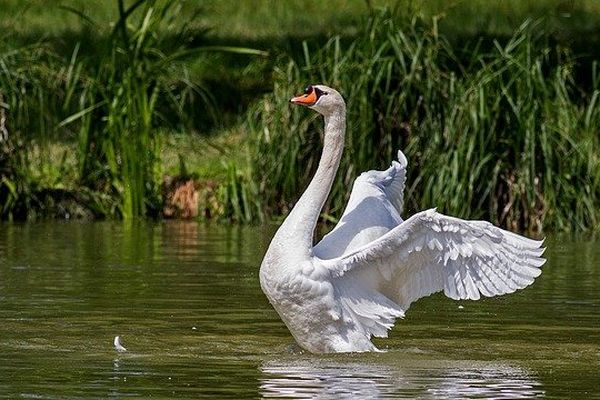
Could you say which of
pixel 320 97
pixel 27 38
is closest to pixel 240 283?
pixel 320 97

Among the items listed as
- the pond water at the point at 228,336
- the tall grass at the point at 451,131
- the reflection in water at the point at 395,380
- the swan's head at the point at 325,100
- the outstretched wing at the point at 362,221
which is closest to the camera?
the reflection in water at the point at 395,380

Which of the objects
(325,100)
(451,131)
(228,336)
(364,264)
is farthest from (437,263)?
(451,131)

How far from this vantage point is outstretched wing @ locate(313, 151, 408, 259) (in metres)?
10.2

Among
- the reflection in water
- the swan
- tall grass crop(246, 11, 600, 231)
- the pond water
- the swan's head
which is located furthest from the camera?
tall grass crop(246, 11, 600, 231)

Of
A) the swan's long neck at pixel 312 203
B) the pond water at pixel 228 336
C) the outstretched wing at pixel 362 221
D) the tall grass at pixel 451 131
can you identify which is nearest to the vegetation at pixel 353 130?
the tall grass at pixel 451 131

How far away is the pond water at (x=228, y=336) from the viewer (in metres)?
8.48

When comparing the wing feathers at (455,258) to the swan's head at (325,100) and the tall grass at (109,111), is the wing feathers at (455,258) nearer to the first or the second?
the swan's head at (325,100)

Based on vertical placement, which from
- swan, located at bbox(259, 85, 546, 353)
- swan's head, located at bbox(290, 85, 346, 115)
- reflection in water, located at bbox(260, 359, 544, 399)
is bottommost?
reflection in water, located at bbox(260, 359, 544, 399)

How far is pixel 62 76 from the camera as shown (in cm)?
1909

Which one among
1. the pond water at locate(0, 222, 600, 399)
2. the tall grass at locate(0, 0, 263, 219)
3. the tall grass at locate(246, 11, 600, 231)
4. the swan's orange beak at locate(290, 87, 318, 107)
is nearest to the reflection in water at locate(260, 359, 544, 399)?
the pond water at locate(0, 222, 600, 399)

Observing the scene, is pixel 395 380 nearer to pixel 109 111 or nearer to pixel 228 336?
pixel 228 336

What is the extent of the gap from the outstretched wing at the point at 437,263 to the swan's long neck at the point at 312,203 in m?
0.19

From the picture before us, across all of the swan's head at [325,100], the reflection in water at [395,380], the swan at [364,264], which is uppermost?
the swan's head at [325,100]

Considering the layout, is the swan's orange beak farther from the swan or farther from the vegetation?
the vegetation
